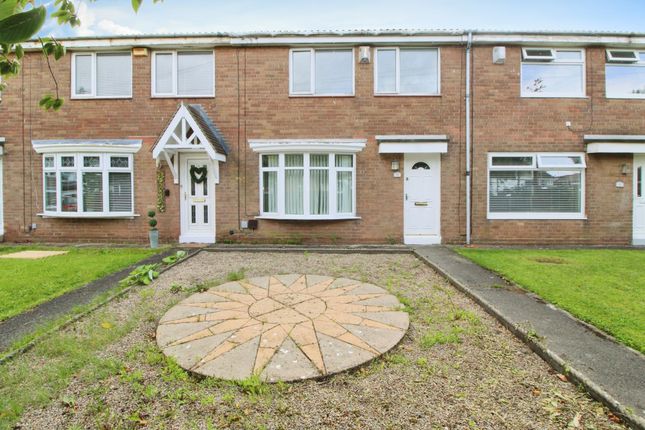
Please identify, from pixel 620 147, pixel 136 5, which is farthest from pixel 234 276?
pixel 620 147

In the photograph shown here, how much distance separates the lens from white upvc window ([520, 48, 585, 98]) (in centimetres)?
970

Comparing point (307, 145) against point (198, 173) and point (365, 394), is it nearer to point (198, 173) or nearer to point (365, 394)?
point (198, 173)

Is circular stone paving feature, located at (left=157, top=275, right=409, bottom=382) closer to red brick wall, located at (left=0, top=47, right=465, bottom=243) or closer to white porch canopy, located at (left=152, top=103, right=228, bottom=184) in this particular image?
red brick wall, located at (left=0, top=47, right=465, bottom=243)

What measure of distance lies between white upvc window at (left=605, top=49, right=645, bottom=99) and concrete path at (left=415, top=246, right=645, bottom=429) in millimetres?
8060

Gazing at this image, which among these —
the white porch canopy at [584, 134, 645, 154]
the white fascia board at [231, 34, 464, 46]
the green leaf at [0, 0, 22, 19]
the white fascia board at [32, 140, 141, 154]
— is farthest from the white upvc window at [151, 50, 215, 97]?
the white porch canopy at [584, 134, 645, 154]

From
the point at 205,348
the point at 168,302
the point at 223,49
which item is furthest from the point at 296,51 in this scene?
the point at 205,348

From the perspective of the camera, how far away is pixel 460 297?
4.90m

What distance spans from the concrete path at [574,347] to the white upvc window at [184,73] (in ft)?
27.2

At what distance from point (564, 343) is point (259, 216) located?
754 cm

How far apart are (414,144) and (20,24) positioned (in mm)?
9233

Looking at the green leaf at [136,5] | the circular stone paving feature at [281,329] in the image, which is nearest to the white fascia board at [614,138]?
the circular stone paving feature at [281,329]

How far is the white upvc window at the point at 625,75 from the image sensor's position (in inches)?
381

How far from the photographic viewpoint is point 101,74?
32.6 ft

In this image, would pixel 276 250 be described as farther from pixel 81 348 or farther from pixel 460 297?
pixel 81 348
